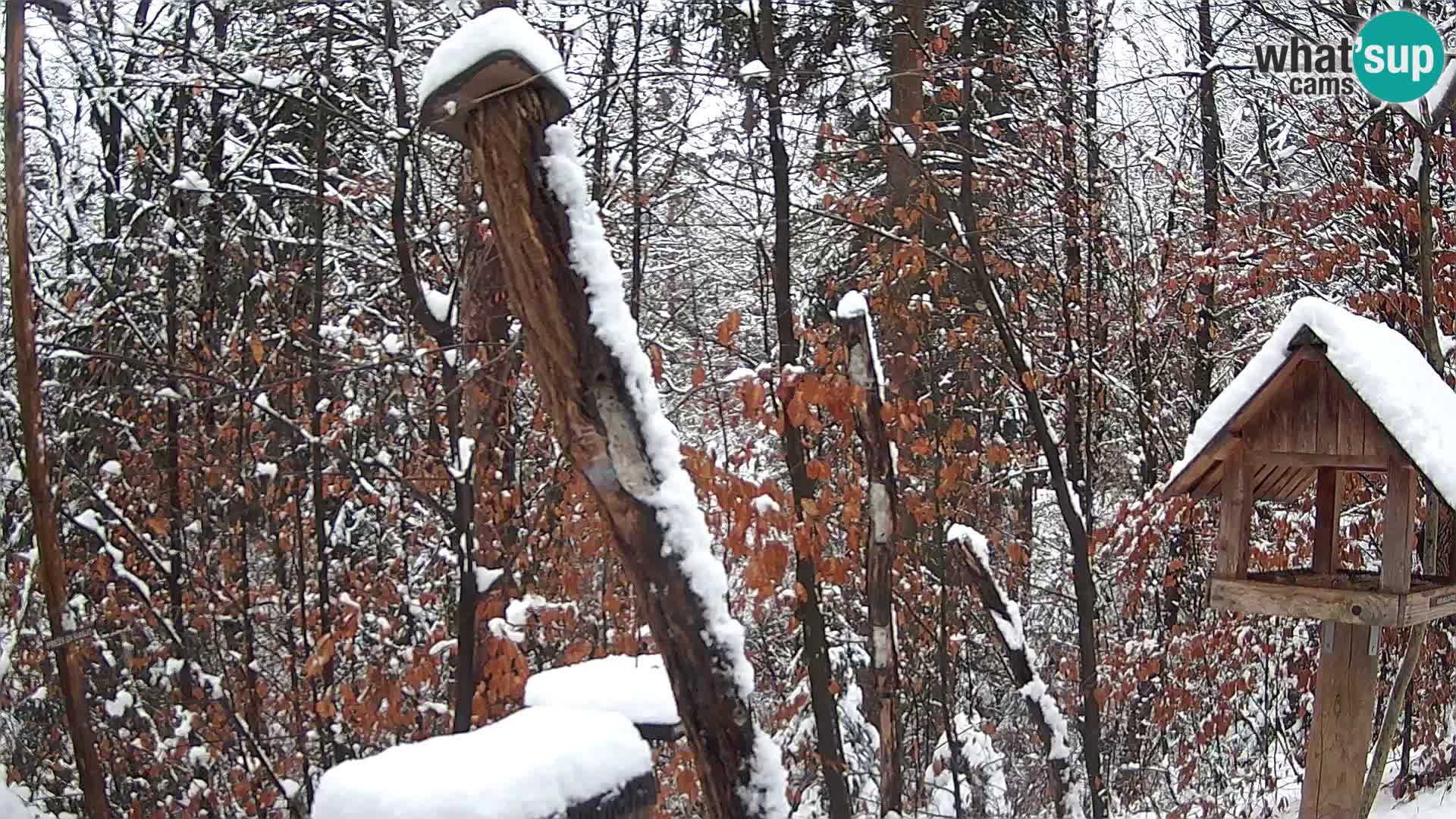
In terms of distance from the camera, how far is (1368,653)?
291 cm

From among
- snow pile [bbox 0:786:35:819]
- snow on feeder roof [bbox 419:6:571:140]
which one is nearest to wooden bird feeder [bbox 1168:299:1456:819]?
snow on feeder roof [bbox 419:6:571:140]

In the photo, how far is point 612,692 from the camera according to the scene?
250cm

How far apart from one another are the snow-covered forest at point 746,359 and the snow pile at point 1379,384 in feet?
7.64

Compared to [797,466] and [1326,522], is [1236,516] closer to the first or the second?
[1326,522]

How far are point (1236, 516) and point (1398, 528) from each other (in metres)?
0.39

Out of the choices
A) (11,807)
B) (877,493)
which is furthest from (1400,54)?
(11,807)

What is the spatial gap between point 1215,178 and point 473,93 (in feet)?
16.3

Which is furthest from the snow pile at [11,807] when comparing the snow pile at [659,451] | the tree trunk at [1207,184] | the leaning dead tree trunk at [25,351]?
the tree trunk at [1207,184]

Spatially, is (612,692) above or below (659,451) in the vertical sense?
below

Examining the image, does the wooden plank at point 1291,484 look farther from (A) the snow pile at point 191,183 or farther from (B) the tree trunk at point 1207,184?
(A) the snow pile at point 191,183

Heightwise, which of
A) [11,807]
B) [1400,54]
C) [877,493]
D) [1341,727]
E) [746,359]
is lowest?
[11,807]

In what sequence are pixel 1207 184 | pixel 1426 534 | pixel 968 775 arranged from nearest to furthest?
pixel 1426 534 < pixel 1207 184 < pixel 968 775

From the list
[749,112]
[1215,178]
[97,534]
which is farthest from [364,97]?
[1215,178]

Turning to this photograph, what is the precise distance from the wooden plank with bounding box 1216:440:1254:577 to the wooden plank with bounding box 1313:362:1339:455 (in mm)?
204
